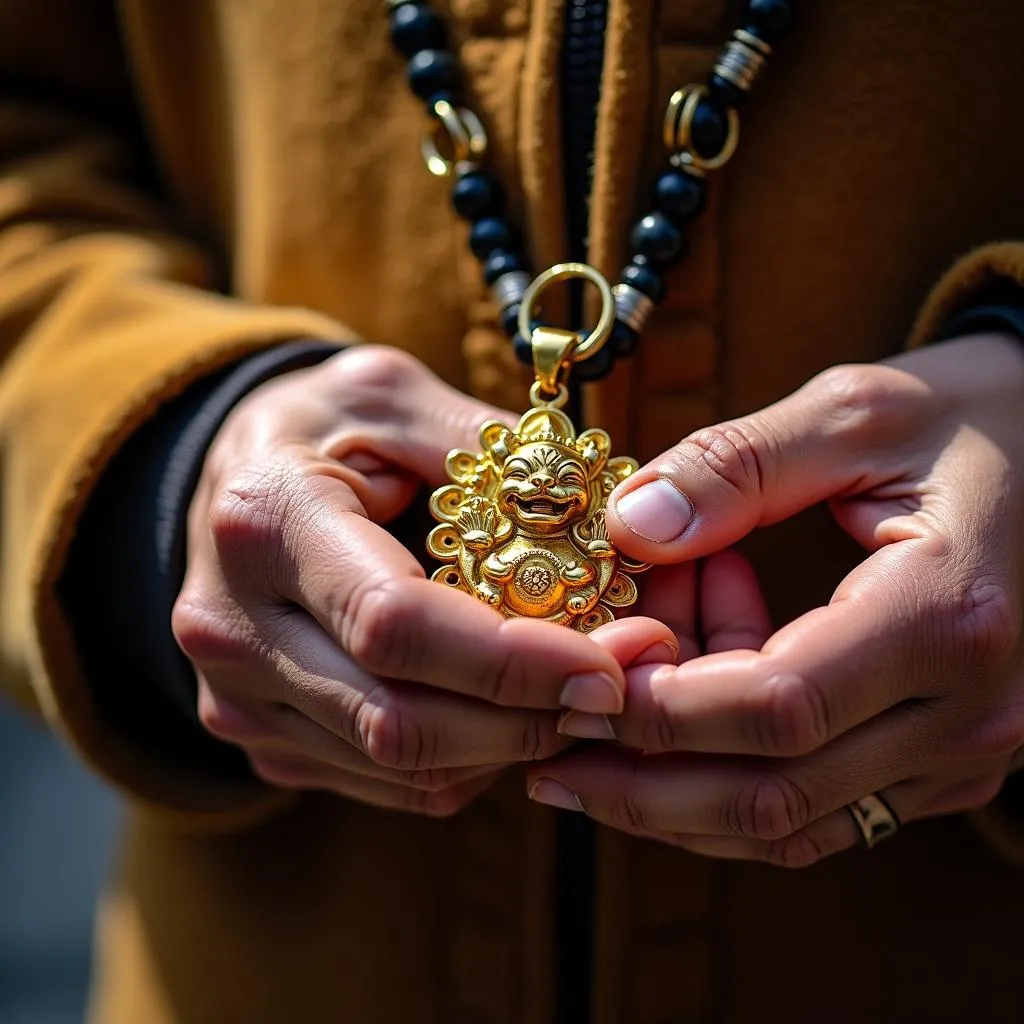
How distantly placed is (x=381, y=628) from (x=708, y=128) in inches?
23.6

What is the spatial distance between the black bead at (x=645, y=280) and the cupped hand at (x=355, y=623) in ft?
0.64

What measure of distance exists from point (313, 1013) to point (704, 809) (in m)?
0.70

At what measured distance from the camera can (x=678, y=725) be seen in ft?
2.73

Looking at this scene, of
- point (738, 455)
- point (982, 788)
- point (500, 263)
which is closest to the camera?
point (738, 455)

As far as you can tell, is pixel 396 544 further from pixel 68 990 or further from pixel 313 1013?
pixel 68 990

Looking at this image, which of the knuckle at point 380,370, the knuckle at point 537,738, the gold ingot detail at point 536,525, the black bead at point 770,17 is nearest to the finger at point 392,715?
the knuckle at point 537,738

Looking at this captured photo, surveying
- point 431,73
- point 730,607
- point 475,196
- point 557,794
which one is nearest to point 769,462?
point 730,607

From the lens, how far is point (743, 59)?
102 cm

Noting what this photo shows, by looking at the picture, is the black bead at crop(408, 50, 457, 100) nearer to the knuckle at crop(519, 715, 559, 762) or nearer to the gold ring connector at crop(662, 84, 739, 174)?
the gold ring connector at crop(662, 84, 739, 174)

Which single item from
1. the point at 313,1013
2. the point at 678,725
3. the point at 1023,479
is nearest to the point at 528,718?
the point at 678,725

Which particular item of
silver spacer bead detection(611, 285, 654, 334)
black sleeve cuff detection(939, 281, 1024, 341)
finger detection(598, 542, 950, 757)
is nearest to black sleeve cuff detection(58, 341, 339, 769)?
silver spacer bead detection(611, 285, 654, 334)

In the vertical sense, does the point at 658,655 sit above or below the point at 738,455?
below

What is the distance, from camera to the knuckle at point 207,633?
954 millimetres

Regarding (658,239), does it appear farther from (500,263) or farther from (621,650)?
(621,650)
